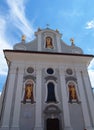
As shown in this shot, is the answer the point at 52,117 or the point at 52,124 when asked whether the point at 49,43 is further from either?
the point at 52,124

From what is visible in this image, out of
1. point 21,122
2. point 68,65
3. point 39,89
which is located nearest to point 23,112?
point 21,122

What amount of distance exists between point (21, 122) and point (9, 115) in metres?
1.08

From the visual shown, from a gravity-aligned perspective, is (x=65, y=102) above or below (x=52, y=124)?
above

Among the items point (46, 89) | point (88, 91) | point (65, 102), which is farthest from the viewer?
point (88, 91)

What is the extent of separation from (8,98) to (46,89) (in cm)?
336

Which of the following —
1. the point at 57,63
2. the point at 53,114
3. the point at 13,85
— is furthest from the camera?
the point at 57,63

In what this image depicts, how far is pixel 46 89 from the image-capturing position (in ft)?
45.2

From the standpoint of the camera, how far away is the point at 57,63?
15531 mm

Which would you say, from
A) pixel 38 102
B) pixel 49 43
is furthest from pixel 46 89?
pixel 49 43

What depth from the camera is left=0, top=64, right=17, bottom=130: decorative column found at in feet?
38.0

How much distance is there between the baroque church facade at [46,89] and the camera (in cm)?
1223

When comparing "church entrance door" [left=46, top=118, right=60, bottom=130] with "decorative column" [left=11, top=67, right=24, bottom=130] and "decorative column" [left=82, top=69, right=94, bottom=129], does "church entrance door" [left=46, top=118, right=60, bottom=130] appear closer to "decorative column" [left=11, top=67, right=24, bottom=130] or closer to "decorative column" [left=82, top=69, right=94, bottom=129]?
"decorative column" [left=11, top=67, right=24, bottom=130]

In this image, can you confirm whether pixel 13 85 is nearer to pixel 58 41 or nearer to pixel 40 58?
pixel 40 58

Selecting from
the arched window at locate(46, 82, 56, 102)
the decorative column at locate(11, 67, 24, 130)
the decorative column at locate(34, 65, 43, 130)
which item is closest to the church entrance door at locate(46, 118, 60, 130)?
the decorative column at locate(34, 65, 43, 130)
